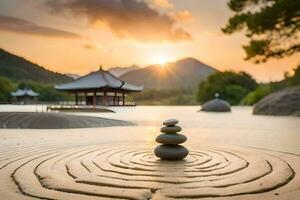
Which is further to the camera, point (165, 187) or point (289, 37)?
point (289, 37)

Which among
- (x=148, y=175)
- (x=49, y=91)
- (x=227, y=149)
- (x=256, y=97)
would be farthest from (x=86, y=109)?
(x=49, y=91)

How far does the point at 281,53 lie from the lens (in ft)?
60.8

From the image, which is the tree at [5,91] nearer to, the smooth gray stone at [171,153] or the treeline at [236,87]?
the treeline at [236,87]

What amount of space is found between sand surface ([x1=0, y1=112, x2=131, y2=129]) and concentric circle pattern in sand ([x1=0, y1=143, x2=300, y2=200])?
6.33m

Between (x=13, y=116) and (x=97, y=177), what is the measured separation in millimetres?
10199

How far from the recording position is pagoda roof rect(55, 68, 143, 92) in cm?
3193

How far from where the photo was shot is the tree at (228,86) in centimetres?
4322

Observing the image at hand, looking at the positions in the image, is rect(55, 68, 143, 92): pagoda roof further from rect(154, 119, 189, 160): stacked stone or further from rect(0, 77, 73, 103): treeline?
rect(154, 119, 189, 160): stacked stone

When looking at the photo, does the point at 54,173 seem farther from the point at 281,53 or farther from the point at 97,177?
the point at 281,53

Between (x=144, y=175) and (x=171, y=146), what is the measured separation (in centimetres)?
112

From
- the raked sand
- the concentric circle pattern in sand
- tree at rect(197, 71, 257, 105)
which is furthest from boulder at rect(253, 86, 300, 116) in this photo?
tree at rect(197, 71, 257, 105)

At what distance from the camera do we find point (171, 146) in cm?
550

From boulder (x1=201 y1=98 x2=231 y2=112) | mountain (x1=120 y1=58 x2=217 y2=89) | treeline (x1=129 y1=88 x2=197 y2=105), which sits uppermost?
mountain (x1=120 y1=58 x2=217 y2=89)

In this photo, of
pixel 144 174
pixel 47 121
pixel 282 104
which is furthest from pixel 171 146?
pixel 282 104
